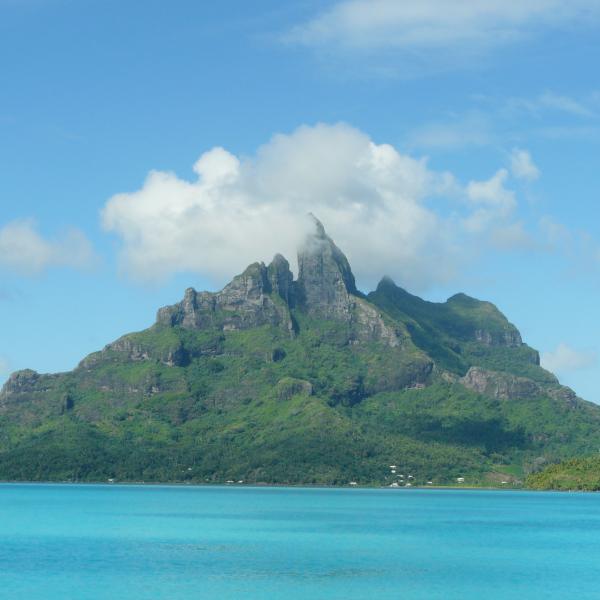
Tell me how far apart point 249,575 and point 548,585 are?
2511 centimetres

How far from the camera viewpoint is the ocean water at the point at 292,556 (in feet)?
271

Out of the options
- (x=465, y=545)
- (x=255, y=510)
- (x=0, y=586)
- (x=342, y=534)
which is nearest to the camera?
(x=0, y=586)

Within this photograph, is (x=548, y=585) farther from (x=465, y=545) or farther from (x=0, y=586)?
(x=0, y=586)

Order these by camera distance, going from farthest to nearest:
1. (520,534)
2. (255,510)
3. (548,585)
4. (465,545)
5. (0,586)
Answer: (255,510) → (520,534) → (465,545) → (548,585) → (0,586)

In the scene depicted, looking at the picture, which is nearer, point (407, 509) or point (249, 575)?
point (249, 575)

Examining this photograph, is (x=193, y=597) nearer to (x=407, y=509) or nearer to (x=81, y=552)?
(x=81, y=552)

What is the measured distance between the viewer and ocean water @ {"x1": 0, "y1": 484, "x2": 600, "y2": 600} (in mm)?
82688

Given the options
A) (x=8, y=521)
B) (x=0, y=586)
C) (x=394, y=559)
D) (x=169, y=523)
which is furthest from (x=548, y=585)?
(x=8, y=521)

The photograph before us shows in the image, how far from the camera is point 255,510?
604 ft

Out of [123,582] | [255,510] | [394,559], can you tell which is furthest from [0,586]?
[255,510]

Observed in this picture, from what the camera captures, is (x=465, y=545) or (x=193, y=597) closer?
(x=193, y=597)

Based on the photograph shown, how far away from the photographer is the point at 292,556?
104875 mm

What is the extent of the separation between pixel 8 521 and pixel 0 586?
2850 inches

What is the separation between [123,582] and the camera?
84250 mm
